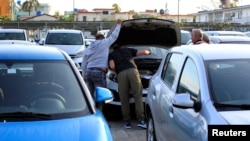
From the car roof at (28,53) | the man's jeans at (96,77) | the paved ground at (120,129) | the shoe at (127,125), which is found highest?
the car roof at (28,53)

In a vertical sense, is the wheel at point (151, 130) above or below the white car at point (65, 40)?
below

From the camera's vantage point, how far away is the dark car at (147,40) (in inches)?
351

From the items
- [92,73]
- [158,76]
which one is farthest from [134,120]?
[158,76]

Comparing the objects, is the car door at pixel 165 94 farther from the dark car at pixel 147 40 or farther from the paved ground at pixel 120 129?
the dark car at pixel 147 40

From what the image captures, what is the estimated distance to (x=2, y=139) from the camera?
3.74 meters

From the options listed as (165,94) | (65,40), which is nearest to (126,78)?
(165,94)

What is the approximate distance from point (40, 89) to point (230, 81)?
190 cm

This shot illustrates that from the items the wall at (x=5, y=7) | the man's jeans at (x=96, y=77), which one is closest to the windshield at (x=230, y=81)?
the man's jeans at (x=96, y=77)

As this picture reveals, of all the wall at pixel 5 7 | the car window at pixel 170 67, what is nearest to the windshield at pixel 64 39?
the car window at pixel 170 67

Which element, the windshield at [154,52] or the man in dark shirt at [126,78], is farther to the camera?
the windshield at [154,52]

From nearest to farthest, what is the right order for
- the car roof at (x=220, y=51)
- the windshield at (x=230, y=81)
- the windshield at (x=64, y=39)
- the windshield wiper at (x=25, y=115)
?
the windshield at (x=230, y=81), the windshield wiper at (x=25, y=115), the car roof at (x=220, y=51), the windshield at (x=64, y=39)

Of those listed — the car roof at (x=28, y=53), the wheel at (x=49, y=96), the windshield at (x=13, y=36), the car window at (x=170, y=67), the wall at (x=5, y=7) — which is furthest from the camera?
the wall at (x=5, y=7)

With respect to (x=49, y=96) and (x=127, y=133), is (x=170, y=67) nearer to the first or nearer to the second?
(x=49, y=96)

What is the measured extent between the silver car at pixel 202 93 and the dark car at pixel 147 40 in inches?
124
